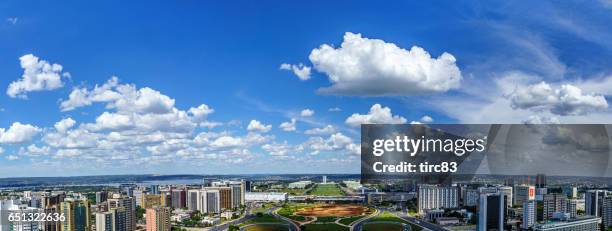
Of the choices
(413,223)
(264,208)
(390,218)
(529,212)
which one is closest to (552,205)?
(529,212)

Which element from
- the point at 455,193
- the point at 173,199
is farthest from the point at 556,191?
the point at 173,199

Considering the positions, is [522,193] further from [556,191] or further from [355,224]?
[355,224]

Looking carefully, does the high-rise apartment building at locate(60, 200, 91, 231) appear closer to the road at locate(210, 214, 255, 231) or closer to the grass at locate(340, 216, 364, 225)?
the road at locate(210, 214, 255, 231)

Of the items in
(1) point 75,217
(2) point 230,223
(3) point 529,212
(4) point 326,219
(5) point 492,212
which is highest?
(5) point 492,212

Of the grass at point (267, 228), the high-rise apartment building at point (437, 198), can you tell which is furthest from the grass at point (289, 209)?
the high-rise apartment building at point (437, 198)

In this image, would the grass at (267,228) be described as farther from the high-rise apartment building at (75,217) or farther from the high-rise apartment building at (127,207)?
the high-rise apartment building at (75,217)

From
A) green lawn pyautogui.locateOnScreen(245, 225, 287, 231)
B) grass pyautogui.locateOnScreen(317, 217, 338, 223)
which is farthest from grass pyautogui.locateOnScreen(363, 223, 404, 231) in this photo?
green lawn pyautogui.locateOnScreen(245, 225, 287, 231)

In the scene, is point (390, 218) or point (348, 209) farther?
point (348, 209)

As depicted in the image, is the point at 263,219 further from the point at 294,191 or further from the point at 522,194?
the point at 522,194
